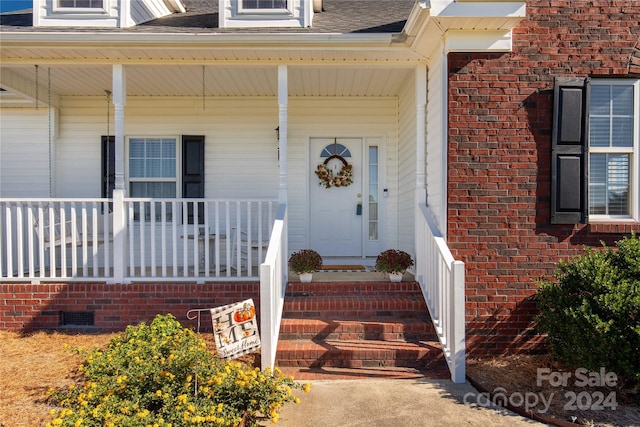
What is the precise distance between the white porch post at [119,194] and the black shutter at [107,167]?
1.76 meters

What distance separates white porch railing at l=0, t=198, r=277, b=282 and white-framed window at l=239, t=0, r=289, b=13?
2379 mm

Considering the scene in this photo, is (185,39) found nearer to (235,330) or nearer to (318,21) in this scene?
(318,21)

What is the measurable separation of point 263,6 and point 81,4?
227cm

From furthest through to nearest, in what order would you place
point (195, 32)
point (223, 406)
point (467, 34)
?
Answer: point (195, 32) → point (467, 34) → point (223, 406)

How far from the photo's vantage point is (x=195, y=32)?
5211 millimetres

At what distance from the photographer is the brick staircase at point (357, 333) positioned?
14.4 ft

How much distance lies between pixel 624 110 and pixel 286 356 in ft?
14.2

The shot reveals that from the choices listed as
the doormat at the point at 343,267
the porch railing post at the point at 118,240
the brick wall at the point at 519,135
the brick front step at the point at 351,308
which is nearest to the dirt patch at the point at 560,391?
the brick wall at the point at 519,135

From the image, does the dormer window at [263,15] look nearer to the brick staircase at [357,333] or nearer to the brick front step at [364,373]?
the brick staircase at [357,333]

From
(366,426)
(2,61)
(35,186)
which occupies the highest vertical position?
(2,61)

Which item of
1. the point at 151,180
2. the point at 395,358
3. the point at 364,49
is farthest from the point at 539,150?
the point at 151,180

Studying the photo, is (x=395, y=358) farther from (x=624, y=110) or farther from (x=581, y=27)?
(x=581, y=27)

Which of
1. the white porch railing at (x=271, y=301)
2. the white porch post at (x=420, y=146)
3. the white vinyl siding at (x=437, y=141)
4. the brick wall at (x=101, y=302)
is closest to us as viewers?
the white porch railing at (x=271, y=301)

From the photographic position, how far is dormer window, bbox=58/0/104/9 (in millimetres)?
5680
